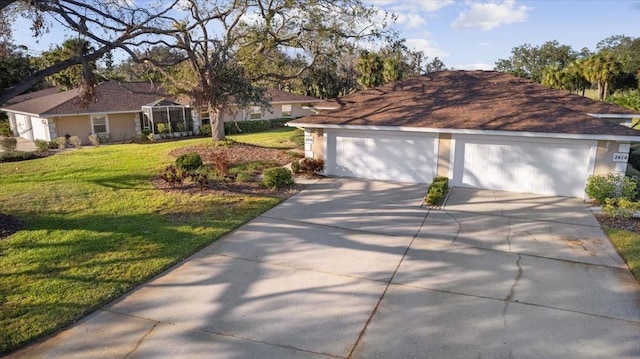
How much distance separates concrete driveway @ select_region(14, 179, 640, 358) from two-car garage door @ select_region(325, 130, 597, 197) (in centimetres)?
271

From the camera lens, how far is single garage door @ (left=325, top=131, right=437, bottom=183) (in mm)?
14773

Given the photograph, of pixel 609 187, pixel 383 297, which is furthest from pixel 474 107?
pixel 383 297

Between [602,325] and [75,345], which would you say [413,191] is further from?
[75,345]

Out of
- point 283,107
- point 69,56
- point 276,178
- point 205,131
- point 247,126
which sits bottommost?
point 276,178

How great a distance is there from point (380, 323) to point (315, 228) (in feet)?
14.5

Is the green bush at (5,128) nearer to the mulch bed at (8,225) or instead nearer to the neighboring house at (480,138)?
the mulch bed at (8,225)

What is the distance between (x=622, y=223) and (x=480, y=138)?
4783mm

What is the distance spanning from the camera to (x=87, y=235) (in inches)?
374

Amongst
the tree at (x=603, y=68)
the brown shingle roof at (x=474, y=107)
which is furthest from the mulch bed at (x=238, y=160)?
the tree at (x=603, y=68)

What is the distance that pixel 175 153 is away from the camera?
20219 mm

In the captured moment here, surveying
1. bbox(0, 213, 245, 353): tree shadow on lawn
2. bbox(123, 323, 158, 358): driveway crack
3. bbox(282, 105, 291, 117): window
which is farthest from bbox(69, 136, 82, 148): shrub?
bbox(123, 323, 158, 358): driveway crack

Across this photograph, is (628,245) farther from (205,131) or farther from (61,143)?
(205,131)

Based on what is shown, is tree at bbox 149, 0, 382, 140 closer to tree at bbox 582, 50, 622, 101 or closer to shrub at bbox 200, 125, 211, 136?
shrub at bbox 200, 125, 211, 136

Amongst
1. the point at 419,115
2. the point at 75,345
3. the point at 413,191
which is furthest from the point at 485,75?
the point at 75,345
